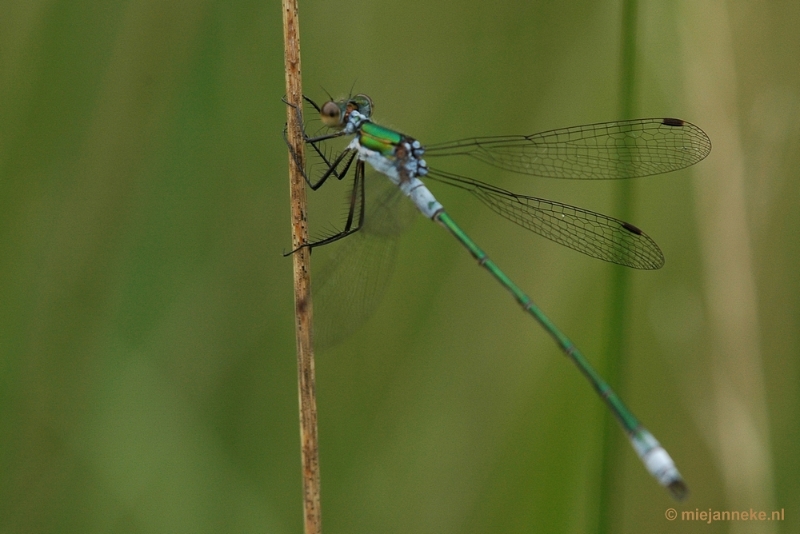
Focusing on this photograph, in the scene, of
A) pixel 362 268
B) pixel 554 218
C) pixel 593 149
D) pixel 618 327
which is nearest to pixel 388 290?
pixel 362 268

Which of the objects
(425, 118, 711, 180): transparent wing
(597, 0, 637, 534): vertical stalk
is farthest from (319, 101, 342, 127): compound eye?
(597, 0, 637, 534): vertical stalk

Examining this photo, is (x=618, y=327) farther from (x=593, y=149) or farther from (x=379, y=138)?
(x=379, y=138)

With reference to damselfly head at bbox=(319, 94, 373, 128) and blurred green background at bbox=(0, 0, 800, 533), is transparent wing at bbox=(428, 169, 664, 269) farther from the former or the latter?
damselfly head at bbox=(319, 94, 373, 128)

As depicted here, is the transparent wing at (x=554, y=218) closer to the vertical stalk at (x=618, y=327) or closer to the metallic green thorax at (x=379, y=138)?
the metallic green thorax at (x=379, y=138)

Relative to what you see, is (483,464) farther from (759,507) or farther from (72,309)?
(72,309)

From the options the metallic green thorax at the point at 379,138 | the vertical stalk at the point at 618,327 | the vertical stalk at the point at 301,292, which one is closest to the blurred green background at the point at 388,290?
the vertical stalk at the point at 618,327

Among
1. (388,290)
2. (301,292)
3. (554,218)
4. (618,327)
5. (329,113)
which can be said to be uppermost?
(329,113)
